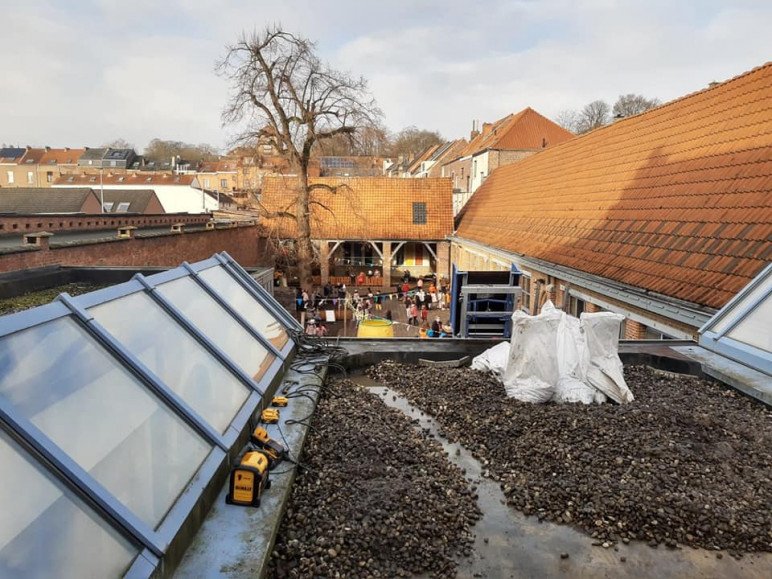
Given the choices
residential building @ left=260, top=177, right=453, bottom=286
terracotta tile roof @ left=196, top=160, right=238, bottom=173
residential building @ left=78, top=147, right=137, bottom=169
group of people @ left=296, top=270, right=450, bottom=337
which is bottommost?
group of people @ left=296, top=270, right=450, bottom=337

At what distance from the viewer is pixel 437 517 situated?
10.7 feet

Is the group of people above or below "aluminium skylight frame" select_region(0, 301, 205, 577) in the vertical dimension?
below

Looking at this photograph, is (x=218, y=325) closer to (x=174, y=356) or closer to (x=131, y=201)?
(x=174, y=356)

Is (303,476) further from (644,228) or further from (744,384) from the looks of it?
(644,228)

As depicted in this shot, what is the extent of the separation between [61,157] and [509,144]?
7247 centimetres

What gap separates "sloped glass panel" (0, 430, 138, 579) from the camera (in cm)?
190

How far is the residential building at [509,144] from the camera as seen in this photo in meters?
32.7

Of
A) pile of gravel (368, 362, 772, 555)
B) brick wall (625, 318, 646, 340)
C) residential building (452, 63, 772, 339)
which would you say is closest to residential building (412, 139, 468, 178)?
residential building (452, 63, 772, 339)

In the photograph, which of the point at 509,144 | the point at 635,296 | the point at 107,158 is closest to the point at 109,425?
the point at 635,296

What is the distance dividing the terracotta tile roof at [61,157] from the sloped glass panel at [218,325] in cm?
8663

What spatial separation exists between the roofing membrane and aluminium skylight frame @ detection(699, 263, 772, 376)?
17.2 ft

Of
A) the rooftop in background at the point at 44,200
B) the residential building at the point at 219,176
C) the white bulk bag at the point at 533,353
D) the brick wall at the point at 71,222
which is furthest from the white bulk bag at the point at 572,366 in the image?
the residential building at the point at 219,176

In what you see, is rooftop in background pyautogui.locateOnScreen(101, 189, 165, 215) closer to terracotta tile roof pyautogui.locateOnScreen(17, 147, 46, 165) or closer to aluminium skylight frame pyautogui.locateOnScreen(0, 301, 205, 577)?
aluminium skylight frame pyautogui.locateOnScreen(0, 301, 205, 577)

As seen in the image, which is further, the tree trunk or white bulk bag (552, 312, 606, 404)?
the tree trunk
